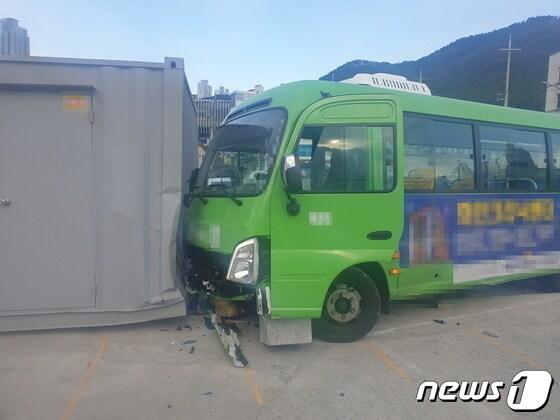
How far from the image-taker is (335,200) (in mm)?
4684

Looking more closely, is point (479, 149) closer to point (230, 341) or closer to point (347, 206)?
point (347, 206)

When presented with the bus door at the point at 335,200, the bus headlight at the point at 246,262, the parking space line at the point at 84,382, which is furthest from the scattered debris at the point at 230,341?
the parking space line at the point at 84,382

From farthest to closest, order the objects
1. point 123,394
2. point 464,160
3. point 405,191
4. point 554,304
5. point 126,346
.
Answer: point 554,304 < point 464,160 < point 405,191 < point 126,346 < point 123,394

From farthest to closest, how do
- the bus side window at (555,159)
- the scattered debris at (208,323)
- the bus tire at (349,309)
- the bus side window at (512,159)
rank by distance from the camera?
1. the bus side window at (555,159)
2. the bus side window at (512,159)
3. the scattered debris at (208,323)
4. the bus tire at (349,309)

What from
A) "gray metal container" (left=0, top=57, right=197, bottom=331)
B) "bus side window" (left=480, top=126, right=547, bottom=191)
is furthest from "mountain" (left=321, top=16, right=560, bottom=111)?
"gray metal container" (left=0, top=57, right=197, bottom=331)

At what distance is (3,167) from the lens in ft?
15.7

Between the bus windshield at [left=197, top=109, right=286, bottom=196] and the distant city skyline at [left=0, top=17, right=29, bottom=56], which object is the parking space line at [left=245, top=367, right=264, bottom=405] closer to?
the bus windshield at [left=197, top=109, right=286, bottom=196]

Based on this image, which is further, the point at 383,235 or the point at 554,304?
the point at 554,304

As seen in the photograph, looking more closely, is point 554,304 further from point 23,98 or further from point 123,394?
point 23,98

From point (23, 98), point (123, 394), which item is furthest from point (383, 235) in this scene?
point (23, 98)

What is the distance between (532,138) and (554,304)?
2.40 m

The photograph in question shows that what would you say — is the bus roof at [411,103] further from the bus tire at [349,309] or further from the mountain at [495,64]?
the mountain at [495,64]

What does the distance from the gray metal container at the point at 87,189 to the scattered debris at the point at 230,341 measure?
0.76 m

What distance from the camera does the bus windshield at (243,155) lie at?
4.66m
